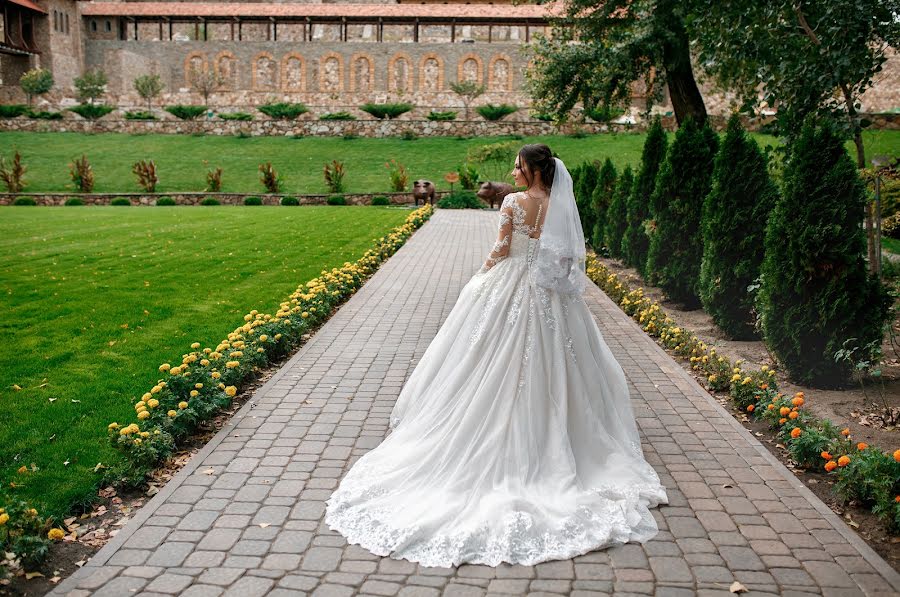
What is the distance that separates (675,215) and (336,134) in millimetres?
31561

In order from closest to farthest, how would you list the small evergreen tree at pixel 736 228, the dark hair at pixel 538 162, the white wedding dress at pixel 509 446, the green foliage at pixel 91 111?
the white wedding dress at pixel 509 446
the dark hair at pixel 538 162
the small evergreen tree at pixel 736 228
the green foliage at pixel 91 111

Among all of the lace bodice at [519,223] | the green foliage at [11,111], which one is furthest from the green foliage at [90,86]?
the lace bodice at [519,223]

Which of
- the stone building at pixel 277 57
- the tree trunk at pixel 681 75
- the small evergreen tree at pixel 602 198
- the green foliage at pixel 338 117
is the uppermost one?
the stone building at pixel 277 57

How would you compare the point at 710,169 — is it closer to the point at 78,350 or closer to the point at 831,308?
the point at 831,308

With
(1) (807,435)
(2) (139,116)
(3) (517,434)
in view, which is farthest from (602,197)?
(2) (139,116)

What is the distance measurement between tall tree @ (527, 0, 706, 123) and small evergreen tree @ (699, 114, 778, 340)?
17.7 feet

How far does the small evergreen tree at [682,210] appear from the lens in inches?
383

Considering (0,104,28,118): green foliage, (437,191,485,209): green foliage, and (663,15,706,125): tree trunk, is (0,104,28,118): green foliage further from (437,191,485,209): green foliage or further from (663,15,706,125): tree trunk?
(663,15,706,125): tree trunk

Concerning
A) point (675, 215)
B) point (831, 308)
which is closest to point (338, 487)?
point (831, 308)

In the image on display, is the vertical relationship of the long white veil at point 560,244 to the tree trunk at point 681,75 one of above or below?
below

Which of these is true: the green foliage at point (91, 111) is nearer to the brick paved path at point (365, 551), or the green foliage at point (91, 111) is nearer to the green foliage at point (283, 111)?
the green foliage at point (283, 111)

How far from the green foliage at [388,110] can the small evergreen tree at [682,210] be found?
31490mm

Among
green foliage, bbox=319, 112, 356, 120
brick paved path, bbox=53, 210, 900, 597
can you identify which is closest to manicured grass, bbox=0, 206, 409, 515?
brick paved path, bbox=53, 210, 900, 597

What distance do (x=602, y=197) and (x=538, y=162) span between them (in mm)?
10949
